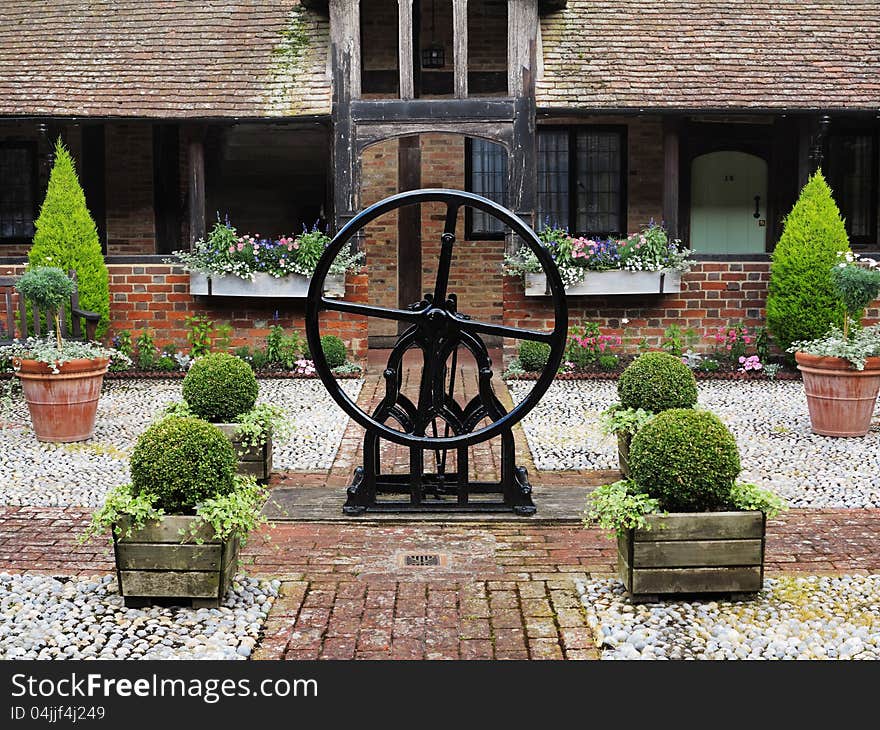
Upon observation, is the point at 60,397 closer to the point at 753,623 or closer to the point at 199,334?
the point at 199,334

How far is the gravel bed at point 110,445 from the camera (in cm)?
693

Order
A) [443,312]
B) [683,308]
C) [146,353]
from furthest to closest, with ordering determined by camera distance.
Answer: [683,308] → [146,353] → [443,312]

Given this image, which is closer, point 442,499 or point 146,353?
point 442,499

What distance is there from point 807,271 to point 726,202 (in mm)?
2887

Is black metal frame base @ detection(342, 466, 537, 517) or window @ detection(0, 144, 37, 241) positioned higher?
window @ detection(0, 144, 37, 241)

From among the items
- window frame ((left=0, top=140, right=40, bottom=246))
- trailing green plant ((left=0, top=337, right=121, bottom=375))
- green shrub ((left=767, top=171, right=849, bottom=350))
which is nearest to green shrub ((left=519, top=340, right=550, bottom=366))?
green shrub ((left=767, top=171, right=849, bottom=350))

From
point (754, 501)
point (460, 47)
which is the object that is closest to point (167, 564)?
point (754, 501)

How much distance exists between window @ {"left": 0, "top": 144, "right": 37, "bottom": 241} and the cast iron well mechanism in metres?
9.74

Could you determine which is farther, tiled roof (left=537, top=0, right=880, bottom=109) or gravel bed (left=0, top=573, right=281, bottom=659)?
tiled roof (left=537, top=0, right=880, bottom=109)

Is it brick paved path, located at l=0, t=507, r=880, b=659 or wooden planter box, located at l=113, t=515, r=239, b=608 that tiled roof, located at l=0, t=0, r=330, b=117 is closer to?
brick paved path, located at l=0, t=507, r=880, b=659

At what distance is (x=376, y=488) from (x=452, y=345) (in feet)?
3.28

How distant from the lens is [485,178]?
1451 centimetres

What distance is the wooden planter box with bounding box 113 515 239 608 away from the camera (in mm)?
4625

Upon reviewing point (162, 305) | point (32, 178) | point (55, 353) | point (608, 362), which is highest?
point (32, 178)
